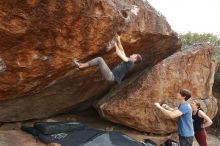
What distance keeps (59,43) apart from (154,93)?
150 inches

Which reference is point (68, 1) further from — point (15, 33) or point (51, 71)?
point (51, 71)

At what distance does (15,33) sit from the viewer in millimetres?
6500

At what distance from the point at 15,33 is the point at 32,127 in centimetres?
350

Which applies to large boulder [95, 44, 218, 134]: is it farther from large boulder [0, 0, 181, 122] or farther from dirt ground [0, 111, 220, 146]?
large boulder [0, 0, 181, 122]

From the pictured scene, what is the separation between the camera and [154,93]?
1012 centimetres

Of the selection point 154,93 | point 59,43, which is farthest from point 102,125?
point 59,43

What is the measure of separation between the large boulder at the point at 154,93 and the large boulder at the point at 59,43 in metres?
0.57

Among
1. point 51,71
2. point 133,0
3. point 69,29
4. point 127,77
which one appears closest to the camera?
point 69,29

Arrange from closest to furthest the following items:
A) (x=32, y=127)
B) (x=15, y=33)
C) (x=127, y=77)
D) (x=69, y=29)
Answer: (x=15, y=33) < (x=69, y=29) < (x=32, y=127) < (x=127, y=77)

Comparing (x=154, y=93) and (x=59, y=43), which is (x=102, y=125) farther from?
(x=59, y=43)

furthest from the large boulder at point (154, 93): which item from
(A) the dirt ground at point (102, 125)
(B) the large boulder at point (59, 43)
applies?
(B) the large boulder at point (59, 43)

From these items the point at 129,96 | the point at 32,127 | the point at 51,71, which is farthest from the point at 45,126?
the point at 129,96

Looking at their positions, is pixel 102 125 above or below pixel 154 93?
below

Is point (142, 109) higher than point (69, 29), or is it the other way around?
point (69, 29)
